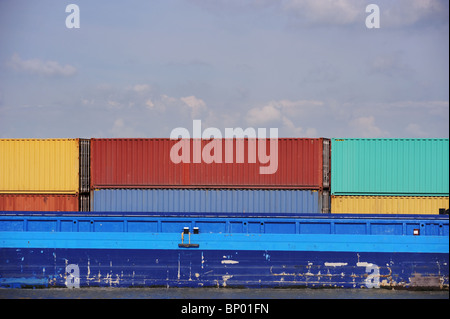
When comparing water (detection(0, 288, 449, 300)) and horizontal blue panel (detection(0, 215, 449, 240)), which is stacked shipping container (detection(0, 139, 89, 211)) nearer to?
horizontal blue panel (detection(0, 215, 449, 240))

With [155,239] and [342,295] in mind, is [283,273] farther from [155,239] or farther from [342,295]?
[155,239]

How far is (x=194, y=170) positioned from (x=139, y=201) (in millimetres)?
2154

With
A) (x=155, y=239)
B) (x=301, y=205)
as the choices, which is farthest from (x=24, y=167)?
(x=301, y=205)

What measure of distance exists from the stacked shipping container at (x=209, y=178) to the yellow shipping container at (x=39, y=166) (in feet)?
2.58

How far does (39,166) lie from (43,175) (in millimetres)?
342

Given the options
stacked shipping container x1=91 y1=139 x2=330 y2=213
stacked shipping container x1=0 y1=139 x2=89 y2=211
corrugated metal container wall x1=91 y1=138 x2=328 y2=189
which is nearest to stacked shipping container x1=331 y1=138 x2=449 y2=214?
stacked shipping container x1=91 y1=139 x2=330 y2=213

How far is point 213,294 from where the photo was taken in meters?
12.0

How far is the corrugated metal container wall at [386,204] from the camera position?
1688cm

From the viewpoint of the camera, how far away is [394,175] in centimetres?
1706

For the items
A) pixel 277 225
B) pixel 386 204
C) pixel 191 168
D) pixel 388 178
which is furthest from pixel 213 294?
Answer: pixel 388 178

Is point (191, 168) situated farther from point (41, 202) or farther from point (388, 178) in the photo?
point (388, 178)

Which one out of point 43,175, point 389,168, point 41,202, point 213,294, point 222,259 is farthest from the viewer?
point 43,175

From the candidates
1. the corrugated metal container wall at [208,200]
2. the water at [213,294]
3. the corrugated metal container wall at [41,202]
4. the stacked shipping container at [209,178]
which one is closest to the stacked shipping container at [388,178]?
the stacked shipping container at [209,178]

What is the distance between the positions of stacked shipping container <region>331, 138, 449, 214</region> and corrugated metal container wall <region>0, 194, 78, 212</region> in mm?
8762
